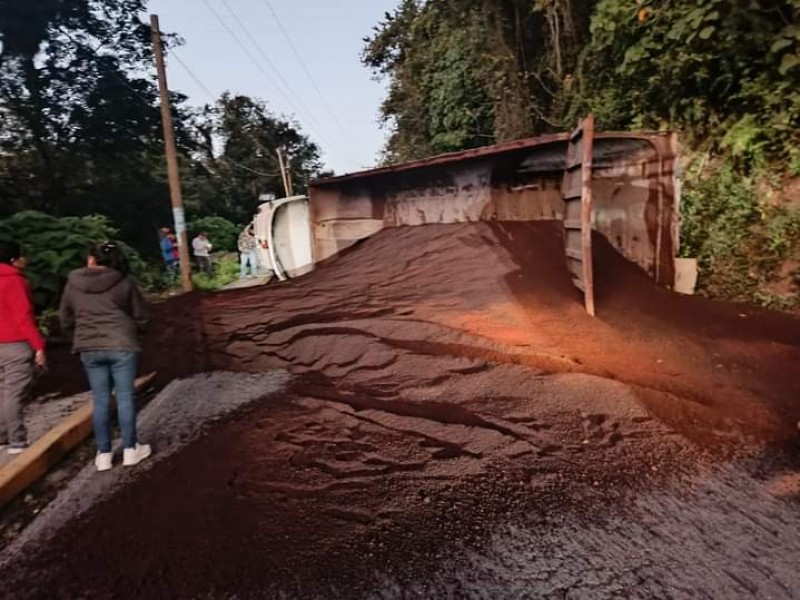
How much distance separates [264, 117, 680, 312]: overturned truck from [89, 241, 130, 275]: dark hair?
4.56 m

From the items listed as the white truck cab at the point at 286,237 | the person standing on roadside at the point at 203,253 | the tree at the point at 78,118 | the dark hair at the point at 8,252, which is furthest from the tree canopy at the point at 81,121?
the dark hair at the point at 8,252

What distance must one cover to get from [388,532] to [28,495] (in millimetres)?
2616

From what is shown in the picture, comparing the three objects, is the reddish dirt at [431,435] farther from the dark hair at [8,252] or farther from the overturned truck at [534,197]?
the dark hair at [8,252]

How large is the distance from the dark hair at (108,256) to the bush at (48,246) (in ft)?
19.3

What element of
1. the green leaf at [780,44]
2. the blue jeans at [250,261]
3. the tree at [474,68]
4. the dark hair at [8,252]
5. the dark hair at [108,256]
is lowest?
the blue jeans at [250,261]

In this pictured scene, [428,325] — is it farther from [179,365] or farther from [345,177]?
[345,177]

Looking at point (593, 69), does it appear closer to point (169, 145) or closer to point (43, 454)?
point (169, 145)

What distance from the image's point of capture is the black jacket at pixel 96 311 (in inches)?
131

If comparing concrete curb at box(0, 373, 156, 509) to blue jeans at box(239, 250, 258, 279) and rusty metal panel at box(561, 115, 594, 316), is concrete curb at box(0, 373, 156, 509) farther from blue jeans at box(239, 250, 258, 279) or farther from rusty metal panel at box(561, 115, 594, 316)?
blue jeans at box(239, 250, 258, 279)

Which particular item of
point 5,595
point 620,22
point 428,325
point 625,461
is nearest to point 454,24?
point 620,22

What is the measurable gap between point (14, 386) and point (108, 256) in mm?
1318

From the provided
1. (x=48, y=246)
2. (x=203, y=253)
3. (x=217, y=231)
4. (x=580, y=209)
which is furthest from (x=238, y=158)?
(x=580, y=209)

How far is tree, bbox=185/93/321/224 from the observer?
1057 inches

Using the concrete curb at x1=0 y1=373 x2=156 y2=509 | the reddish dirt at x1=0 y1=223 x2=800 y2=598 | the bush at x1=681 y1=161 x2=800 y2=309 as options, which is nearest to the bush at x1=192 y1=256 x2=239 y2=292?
the reddish dirt at x1=0 y1=223 x2=800 y2=598
